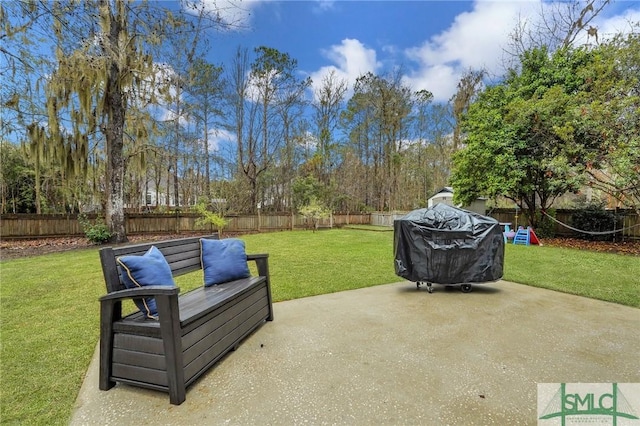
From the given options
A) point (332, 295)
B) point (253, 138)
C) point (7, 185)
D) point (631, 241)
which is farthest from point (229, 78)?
point (631, 241)

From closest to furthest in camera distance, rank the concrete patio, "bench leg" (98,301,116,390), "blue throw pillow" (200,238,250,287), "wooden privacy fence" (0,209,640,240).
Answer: the concrete patio → "bench leg" (98,301,116,390) → "blue throw pillow" (200,238,250,287) → "wooden privacy fence" (0,209,640,240)

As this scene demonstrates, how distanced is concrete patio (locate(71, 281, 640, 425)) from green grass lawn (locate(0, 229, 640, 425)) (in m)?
0.24

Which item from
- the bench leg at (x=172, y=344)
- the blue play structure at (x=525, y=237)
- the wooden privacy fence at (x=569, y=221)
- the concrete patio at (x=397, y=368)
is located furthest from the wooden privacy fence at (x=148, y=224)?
the bench leg at (x=172, y=344)

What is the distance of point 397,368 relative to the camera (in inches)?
81.0

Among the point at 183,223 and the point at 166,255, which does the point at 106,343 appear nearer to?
the point at 166,255

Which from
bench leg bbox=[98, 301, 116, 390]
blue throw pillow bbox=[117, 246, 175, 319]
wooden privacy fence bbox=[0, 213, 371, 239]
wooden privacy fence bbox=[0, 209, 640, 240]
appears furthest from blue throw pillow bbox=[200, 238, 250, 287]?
wooden privacy fence bbox=[0, 213, 371, 239]

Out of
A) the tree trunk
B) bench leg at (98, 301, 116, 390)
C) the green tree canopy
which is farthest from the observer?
the green tree canopy

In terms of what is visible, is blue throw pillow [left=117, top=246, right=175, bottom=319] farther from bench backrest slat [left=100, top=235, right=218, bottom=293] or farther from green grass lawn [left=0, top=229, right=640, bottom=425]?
green grass lawn [left=0, top=229, right=640, bottom=425]

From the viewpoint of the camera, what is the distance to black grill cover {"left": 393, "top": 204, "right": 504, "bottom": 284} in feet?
12.6

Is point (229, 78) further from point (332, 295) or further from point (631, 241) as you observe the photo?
point (631, 241)

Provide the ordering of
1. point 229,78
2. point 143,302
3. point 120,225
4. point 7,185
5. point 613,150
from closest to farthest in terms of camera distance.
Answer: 1. point 143,302
2. point 613,150
3. point 120,225
4. point 7,185
5. point 229,78

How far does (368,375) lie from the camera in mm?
1979

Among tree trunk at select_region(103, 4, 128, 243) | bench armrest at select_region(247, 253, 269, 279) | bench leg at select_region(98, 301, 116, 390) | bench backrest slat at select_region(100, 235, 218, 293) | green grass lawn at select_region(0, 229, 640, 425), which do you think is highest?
tree trunk at select_region(103, 4, 128, 243)

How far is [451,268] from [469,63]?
1472 cm
